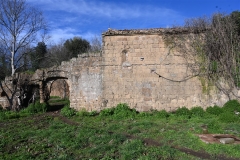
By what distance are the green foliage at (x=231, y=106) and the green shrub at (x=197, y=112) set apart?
1.02 meters

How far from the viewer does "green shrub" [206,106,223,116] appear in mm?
Result: 9990

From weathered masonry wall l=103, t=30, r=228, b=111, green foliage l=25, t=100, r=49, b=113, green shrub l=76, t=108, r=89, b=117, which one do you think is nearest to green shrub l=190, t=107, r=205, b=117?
weathered masonry wall l=103, t=30, r=228, b=111

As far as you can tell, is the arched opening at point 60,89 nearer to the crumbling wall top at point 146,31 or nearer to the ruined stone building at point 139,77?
the ruined stone building at point 139,77

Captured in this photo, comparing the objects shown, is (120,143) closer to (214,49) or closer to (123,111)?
(123,111)

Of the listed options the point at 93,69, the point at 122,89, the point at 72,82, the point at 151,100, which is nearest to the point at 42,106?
the point at 72,82

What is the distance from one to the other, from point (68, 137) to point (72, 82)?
5419 mm

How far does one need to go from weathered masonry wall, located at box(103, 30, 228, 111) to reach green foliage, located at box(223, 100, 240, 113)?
2.04 ft

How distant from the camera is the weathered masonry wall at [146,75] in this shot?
10836 millimetres

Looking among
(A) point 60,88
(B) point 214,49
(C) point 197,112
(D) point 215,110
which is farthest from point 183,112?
(A) point 60,88

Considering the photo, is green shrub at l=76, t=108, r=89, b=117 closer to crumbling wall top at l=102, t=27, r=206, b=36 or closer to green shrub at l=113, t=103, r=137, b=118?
green shrub at l=113, t=103, r=137, b=118

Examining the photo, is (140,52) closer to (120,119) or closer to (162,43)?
(162,43)

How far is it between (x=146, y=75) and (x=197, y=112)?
3.10 meters

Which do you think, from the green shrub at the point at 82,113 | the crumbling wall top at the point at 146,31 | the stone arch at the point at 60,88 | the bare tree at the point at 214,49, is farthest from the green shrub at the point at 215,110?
the stone arch at the point at 60,88

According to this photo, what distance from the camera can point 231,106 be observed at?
9820 mm
